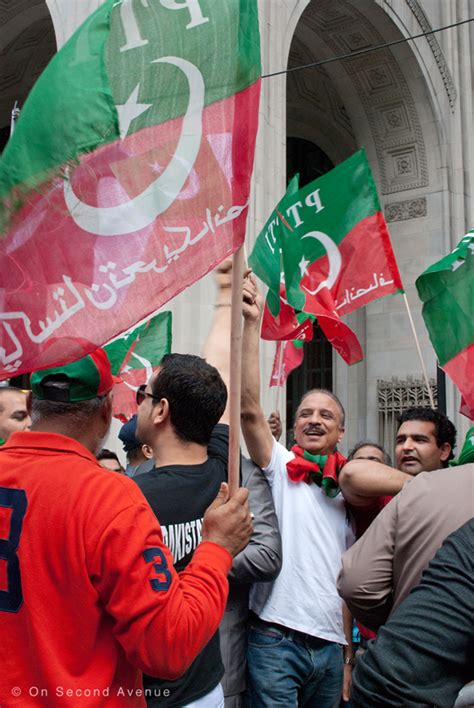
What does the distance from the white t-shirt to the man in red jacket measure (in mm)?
1698

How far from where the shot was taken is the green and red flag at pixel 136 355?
6.04 m

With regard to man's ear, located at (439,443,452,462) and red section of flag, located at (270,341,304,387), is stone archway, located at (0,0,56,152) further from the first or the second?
man's ear, located at (439,443,452,462)

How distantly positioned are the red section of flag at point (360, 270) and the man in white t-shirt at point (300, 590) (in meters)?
2.28

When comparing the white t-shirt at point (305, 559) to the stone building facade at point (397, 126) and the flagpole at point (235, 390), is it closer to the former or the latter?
the flagpole at point (235, 390)

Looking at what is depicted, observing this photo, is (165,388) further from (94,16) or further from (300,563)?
(300,563)

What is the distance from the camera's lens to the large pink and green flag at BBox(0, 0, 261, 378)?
2094mm

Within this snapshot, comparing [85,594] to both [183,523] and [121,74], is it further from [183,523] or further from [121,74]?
[121,74]

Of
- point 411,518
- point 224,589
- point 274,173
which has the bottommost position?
point 224,589

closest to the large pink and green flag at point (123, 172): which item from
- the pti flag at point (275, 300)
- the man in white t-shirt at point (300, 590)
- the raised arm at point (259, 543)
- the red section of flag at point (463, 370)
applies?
the man in white t-shirt at point (300, 590)

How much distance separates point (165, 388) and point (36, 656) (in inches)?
38.8

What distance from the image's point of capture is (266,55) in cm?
1112

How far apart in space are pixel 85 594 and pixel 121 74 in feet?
4.77

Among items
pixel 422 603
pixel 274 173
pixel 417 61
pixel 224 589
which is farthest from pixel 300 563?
pixel 417 61

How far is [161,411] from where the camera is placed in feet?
8.34
